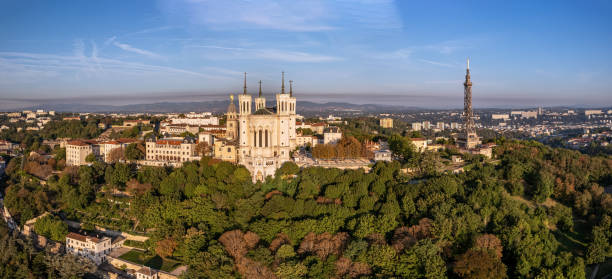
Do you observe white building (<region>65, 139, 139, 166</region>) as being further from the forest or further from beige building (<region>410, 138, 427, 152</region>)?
beige building (<region>410, 138, 427, 152</region>)

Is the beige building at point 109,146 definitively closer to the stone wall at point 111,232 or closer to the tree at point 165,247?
the stone wall at point 111,232

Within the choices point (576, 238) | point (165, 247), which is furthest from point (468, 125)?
point (165, 247)

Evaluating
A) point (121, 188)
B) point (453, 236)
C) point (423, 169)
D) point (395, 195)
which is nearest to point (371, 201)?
point (395, 195)

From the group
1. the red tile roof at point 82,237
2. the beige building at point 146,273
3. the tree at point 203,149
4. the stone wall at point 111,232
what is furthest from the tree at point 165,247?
the tree at point 203,149

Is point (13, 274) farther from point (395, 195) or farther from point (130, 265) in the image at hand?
point (395, 195)

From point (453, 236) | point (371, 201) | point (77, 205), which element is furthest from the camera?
point (77, 205)

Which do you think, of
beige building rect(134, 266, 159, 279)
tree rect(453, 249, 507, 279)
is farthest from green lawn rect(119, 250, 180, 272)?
tree rect(453, 249, 507, 279)
